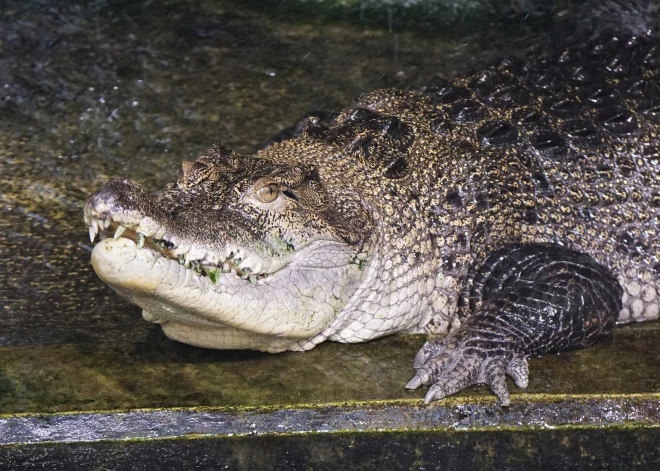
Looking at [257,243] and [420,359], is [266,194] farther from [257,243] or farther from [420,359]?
[420,359]

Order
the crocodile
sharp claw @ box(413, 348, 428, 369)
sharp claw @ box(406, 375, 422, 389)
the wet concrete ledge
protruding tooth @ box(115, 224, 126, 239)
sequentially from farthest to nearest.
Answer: sharp claw @ box(413, 348, 428, 369), sharp claw @ box(406, 375, 422, 389), the crocodile, the wet concrete ledge, protruding tooth @ box(115, 224, 126, 239)

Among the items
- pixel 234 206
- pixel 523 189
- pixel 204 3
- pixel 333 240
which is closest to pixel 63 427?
pixel 234 206

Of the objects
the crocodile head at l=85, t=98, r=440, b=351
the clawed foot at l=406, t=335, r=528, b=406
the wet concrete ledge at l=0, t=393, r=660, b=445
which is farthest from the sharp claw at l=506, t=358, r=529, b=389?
the crocodile head at l=85, t=98, r=440, b=351

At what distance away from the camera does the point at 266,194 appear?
3.71 meters

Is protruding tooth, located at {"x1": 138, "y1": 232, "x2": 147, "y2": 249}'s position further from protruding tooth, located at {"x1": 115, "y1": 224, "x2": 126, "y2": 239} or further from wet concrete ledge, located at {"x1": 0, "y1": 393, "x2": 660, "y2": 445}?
wet concrete ledge, located at {"x1": 0, "y1": 393, "x2": 660, "y2": 445}

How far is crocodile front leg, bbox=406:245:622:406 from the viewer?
3705 mm

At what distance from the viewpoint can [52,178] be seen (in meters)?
5.46

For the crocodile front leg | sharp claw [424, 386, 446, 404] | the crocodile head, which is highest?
the crocodile head

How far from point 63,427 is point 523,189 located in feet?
7.34

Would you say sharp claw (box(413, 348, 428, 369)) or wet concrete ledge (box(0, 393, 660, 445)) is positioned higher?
sharp claw (box(413, 348, 428, 369))

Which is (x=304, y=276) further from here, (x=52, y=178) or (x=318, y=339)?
(x=52, y=178)

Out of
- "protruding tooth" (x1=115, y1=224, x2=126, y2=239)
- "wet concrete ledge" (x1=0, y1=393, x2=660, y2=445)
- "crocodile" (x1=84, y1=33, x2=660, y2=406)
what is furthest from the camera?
"crocodile" (x1=84, y1=33, x2=660, y2=406)

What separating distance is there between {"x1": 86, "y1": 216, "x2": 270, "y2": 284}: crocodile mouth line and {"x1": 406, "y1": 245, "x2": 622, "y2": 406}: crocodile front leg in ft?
2.42

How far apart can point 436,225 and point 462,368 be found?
0.83m
